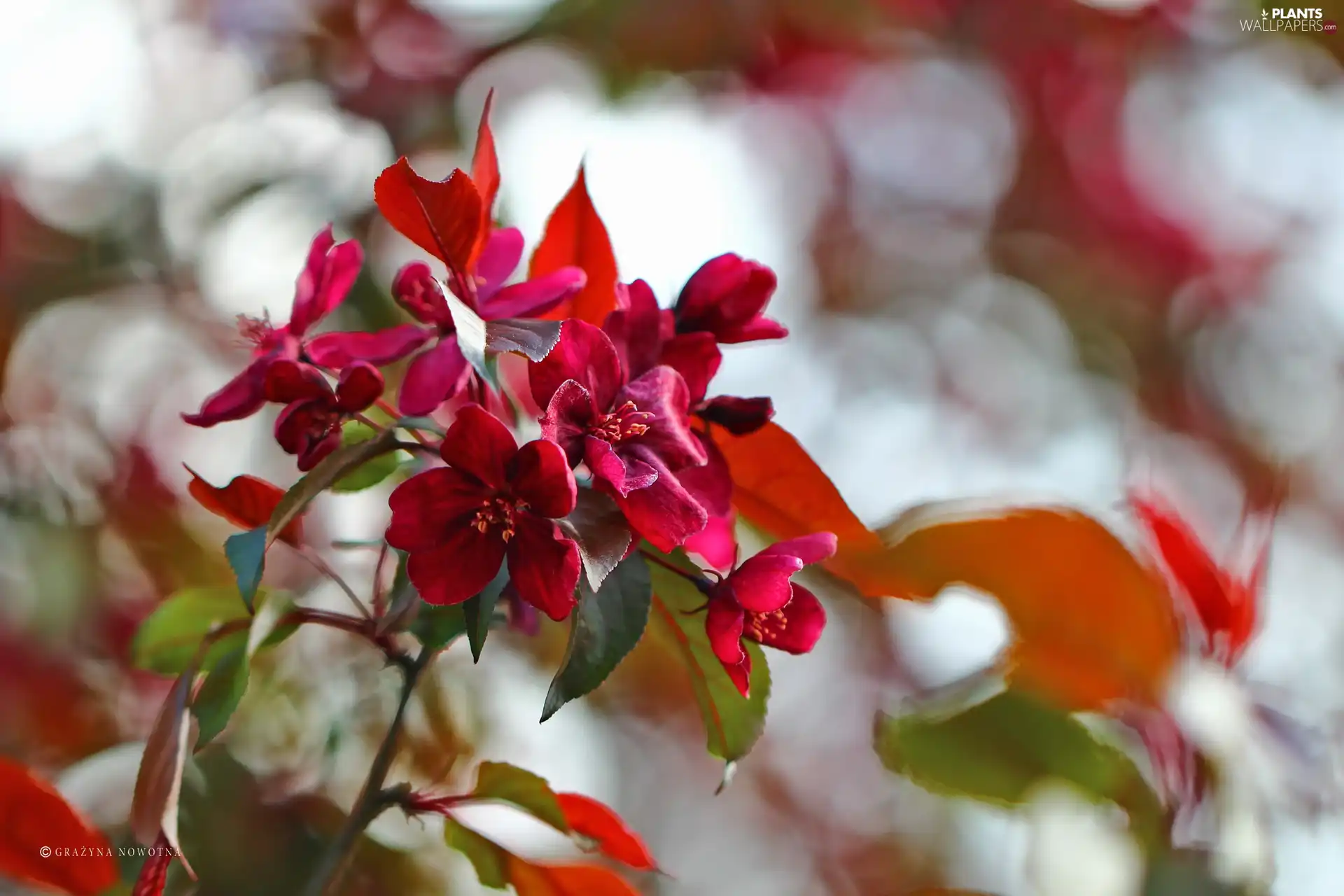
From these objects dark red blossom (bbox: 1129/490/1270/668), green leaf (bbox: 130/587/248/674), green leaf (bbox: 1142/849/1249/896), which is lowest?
green leaf (bbox: 1142/849/1249/896)

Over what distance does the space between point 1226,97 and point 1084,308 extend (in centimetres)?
45

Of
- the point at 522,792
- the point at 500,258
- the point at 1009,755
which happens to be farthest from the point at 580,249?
the point at 1009,755

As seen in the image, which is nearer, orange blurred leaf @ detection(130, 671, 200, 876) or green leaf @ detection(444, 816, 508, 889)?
orange blurred leaf @ detection(130, 671, 200, 876)

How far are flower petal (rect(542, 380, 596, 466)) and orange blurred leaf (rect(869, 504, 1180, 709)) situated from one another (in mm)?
181

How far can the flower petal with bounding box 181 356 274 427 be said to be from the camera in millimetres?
493

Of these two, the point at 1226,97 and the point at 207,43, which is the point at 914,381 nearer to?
the point at 1226,97

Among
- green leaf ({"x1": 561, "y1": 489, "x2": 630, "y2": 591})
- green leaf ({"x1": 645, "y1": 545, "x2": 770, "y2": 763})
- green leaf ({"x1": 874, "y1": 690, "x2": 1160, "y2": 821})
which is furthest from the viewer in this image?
green leaf ({"x1": 874, "y1": 690, "x2": 1160, "y2": 821})

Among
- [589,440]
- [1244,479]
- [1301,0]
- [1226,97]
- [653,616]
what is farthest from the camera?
[1226,97]

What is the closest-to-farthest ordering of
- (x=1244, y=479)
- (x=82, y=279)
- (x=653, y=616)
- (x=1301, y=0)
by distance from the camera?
(x=653, y=616), (x=82, y=279), (x=1301, y=0), (x=1244, y=479)

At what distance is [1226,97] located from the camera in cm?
184

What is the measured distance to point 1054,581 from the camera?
0.55 metres

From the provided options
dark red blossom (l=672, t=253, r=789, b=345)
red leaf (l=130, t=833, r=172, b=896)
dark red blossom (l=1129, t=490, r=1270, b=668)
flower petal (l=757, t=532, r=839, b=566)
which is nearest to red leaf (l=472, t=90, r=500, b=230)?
dark red blossom (l=672, t=253, r=789, b=345)

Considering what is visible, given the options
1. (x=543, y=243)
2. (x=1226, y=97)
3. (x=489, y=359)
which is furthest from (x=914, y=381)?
(x=489, y=359)

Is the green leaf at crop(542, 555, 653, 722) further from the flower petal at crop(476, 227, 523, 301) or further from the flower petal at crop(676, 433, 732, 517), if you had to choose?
the flower petal at crop(476, 227, 523, 301)
